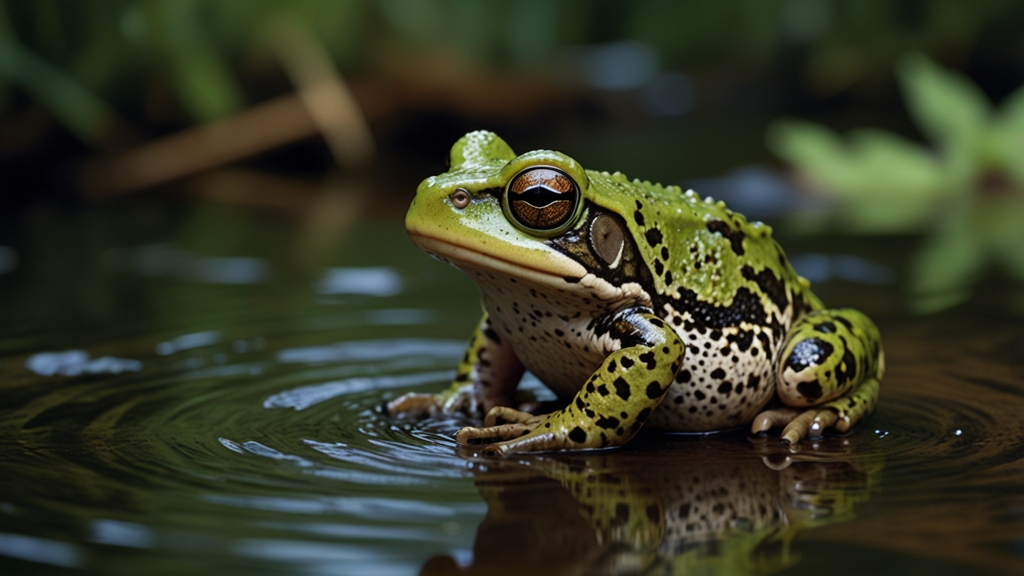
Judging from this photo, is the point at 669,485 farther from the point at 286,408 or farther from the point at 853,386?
the point at 286,408

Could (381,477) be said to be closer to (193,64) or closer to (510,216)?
(510,216)

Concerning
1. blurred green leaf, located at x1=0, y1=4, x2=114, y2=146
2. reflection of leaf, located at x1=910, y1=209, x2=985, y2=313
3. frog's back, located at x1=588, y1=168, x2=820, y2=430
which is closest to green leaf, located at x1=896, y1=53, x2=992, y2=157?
reflection of leaf, located at x1=910, y1=209, x2=985, y2=313

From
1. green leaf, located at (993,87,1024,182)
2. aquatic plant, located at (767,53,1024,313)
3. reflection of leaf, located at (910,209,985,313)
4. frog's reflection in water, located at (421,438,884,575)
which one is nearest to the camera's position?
frog's reflection in water, located at (421,438,884,575)

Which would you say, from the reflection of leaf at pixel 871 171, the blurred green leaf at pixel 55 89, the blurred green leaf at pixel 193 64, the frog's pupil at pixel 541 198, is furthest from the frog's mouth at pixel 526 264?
the blurred green leaf at pixel 193 64

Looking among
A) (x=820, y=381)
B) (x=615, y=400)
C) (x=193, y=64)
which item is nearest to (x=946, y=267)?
(x=820, y=381)

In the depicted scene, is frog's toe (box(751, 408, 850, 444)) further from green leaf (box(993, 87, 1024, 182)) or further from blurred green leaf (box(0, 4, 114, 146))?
blurred green leaf (box(0, 4, 114, 146))

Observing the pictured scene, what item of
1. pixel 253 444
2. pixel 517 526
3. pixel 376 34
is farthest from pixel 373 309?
pixel 376 34
